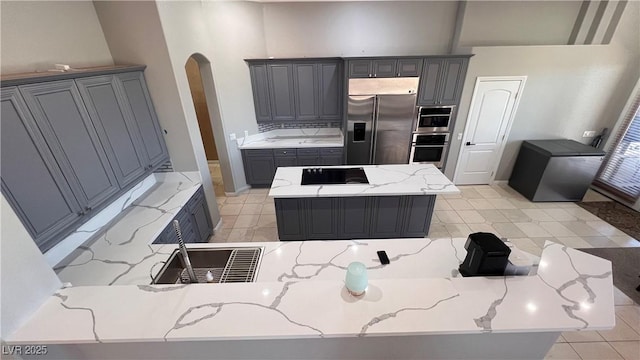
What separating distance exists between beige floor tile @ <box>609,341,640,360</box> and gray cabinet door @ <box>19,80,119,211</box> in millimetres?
4533

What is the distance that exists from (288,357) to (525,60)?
5.12m

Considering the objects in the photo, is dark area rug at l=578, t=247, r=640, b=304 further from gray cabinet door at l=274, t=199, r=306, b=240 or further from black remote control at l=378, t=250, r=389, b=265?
gray cabinet door at l=274, t=199, r=306, b=240

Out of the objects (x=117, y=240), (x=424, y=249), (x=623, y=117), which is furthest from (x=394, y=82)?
(x=117, y=240)

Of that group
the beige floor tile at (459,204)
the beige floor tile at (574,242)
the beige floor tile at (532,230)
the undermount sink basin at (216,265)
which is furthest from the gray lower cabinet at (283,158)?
the beige floor tile at (574,242)

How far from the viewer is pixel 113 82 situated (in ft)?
7.10

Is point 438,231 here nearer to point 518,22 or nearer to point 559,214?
point 559,214

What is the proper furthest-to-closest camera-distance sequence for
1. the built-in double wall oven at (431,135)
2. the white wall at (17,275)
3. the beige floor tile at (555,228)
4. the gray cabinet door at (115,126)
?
the built-in double wall oven at (431,135) < the beige floor tile at (555,228) < the gray cabinet door at (115,126) < the white wall at (17,275)

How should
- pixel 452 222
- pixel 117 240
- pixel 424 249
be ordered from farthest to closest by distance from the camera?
pixel 452 222, pixel 117 240, pixel 424 249

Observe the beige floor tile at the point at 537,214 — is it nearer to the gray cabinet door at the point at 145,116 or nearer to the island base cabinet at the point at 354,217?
the island base cabinet at the point at 354,217

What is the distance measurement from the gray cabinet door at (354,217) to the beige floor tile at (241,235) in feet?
4.32

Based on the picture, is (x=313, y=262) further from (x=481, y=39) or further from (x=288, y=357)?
(x=481, y=39)

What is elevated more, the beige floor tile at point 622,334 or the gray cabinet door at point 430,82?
the gray cabinet door at point 430,82

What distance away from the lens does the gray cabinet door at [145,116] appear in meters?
2.36

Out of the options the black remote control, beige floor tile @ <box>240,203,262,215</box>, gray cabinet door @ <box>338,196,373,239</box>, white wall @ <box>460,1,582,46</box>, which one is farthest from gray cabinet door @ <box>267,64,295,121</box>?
the black remote control
